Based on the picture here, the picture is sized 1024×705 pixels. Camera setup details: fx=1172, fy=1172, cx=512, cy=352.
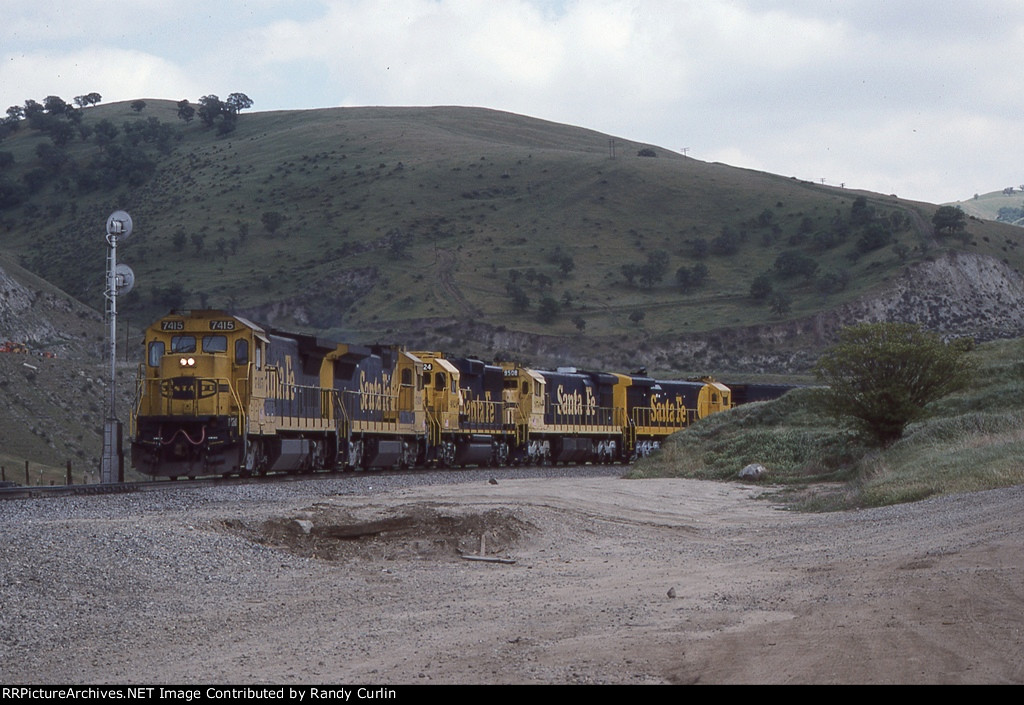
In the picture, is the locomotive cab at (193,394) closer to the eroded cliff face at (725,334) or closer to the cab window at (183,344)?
the cab window at (183,344)

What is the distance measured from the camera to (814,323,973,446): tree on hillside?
1171 inches

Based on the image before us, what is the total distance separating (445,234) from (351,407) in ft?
265

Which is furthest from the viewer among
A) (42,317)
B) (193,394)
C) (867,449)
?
(42,317)

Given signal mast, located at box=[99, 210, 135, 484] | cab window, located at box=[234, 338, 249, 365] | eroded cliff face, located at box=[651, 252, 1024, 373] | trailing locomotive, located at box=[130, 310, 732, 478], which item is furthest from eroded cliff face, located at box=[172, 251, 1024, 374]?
cab window, located at box=[234, 338, 249, 365]

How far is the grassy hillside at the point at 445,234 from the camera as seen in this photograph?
96.6 meters

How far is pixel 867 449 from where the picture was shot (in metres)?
30.9

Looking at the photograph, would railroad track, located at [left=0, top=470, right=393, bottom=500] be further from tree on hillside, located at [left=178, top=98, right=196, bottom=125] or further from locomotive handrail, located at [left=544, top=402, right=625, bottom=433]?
tree on hillside, located at [left=178, top=98, right=196, bottom=125]

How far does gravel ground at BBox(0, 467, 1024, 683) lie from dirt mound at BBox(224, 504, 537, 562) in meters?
0.04

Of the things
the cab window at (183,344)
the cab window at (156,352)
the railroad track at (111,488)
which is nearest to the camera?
the railroad track at (111,488)

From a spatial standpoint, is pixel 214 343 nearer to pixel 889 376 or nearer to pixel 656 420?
pixel 889 376

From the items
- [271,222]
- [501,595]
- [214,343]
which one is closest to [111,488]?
[214,343]

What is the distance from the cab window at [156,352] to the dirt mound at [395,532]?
10.6m

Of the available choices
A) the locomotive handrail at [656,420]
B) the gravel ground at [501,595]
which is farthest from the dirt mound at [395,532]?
the locomotive handrail at [656,420]
